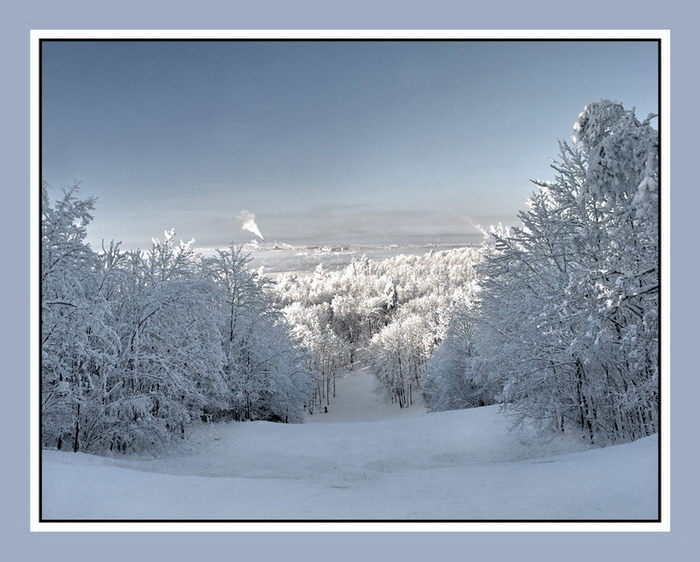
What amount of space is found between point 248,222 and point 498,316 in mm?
11990

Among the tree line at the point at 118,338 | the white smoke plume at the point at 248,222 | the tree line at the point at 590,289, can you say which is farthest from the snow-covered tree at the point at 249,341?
the white smoke plume at the point at 248,222

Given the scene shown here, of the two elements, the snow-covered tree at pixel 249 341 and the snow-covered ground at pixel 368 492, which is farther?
the snow-covered tree at pixel 249 341

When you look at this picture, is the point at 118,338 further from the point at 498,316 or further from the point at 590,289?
the point at 498,316

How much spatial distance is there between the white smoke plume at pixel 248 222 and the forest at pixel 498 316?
196cm

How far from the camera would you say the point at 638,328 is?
25.2 ft

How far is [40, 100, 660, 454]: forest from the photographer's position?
7418 millimetres

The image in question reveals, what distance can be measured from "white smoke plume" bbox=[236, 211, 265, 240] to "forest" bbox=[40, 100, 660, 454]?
1.96 metres

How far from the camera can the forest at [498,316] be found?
24.3ft

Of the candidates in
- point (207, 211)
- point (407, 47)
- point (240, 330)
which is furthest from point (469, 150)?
point (240, 330)

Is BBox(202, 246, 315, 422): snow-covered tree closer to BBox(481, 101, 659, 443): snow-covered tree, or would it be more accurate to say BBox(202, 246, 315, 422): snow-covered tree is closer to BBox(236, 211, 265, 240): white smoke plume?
BBox(481, 101, 659, 443): snow-covered tree

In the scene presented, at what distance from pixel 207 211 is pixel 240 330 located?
1214 centimetres

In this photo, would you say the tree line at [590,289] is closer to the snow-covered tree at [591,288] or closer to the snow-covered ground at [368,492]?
the snow-covered tree at [591,288]

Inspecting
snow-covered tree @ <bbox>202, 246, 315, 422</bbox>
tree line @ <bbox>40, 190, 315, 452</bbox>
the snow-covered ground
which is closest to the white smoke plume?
tree line @ <bbox>40, 190, 315, 452</bbox>

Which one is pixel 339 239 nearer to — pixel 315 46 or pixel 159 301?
pixel 315 46
